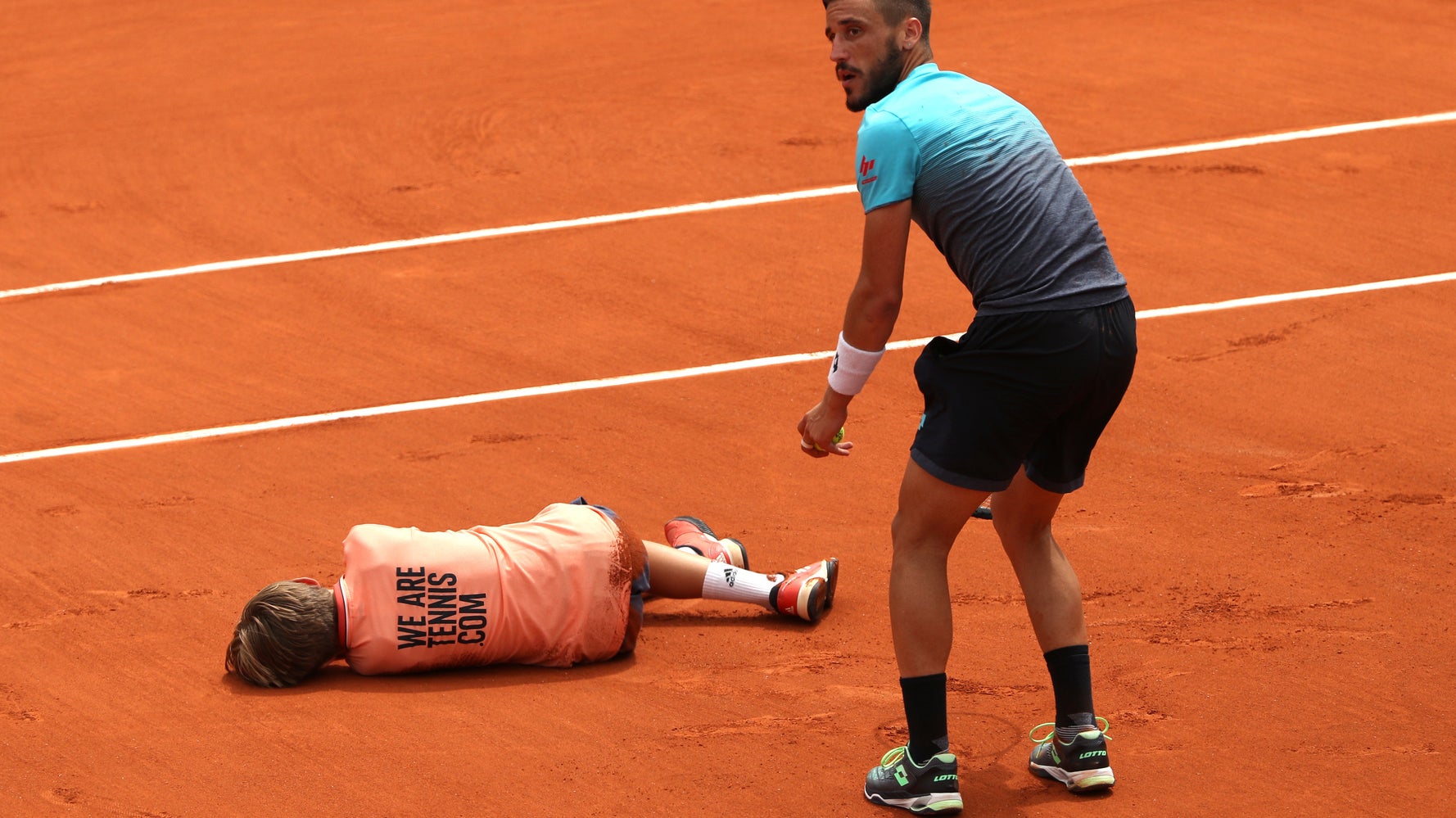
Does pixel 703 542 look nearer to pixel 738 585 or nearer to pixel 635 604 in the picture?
pixel 738 585

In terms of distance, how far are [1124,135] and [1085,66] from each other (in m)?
1.52

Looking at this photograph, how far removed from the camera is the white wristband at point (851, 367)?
4.73 meters

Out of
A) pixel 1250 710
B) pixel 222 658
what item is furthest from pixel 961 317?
pixel 222 658

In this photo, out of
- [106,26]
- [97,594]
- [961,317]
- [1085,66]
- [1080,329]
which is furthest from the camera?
[106,26]

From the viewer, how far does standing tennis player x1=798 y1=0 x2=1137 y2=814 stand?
4621 mm

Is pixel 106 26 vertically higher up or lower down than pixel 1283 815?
higher up

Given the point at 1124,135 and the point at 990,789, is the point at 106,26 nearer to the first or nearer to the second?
the point at 1124,135

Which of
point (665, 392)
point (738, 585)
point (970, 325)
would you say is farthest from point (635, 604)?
point (665, 392)

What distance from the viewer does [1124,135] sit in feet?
39.3

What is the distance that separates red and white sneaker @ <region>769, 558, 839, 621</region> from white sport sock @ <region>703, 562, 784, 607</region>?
44mm

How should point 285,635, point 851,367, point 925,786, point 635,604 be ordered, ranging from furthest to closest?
point 635,604, point 285,635, point 925,786, point 851,367

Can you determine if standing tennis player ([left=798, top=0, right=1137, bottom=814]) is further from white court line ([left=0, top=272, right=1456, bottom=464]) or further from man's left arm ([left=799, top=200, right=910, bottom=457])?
white court line ([left=0, top=272, right=1456, bottom=464])

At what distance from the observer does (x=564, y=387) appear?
8969 mm

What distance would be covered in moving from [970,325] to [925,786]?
1.41 m
